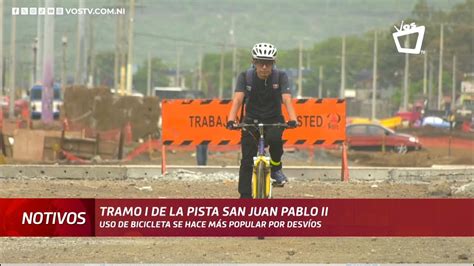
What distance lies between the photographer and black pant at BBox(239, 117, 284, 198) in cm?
1240

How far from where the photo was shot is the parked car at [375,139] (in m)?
45.7

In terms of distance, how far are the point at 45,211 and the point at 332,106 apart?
1087cm

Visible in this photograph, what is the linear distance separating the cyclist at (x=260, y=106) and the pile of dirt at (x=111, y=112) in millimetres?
34288

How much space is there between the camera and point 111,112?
1941 inches

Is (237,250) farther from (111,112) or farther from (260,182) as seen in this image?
(111,112)

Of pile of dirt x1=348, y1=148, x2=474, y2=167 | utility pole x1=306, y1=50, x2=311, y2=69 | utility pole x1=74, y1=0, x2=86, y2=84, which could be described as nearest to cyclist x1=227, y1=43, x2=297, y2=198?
utility pole x1=74, y1=0, x2=86, y2=84

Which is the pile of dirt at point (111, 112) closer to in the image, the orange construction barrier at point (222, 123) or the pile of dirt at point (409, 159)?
the pile of dirt at point (409, 159)

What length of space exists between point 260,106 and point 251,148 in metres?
0.41

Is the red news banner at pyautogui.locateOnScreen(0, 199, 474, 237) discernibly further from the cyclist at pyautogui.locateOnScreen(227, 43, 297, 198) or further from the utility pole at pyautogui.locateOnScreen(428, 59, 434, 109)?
the utility pole at pyautogui.locateOnScreen(428, 59, 434, 109)

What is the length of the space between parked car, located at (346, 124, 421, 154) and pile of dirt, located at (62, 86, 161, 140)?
7.19 m

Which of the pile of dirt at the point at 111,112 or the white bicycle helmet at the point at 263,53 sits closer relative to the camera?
the white bicycle helmet at the point at 263,53

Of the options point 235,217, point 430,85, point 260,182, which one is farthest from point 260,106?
point 430,85

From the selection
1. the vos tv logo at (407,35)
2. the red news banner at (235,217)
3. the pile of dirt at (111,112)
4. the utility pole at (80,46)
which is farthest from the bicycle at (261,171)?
the pile of dirt at (111,112)

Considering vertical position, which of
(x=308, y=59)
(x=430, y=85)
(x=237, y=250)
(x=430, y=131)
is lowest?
(x=430, y=131)
